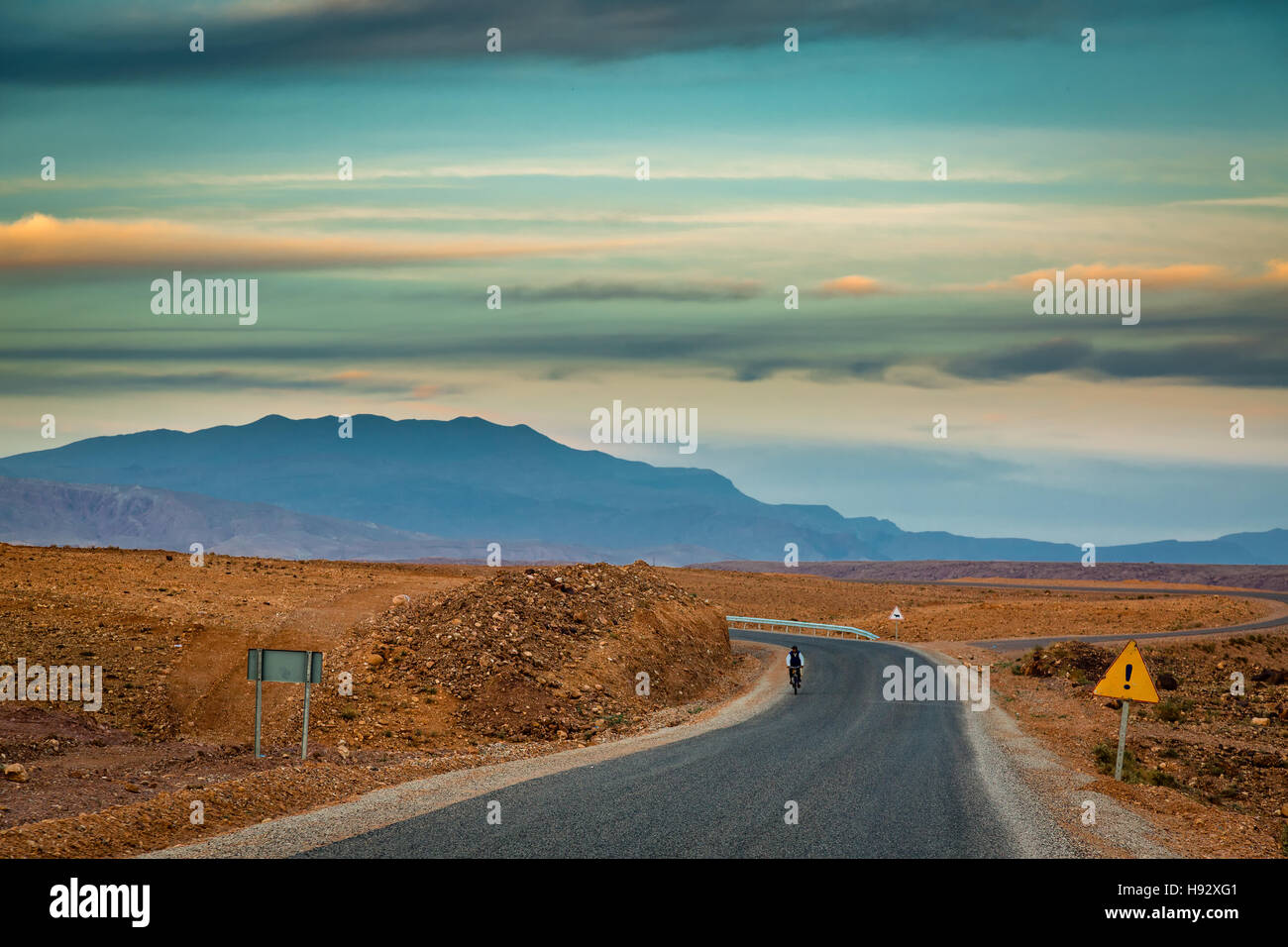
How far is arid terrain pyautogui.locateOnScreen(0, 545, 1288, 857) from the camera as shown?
1898 cm

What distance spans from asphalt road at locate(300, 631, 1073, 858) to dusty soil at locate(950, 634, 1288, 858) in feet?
8.11

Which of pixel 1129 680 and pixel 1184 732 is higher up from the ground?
pixel 1129 680

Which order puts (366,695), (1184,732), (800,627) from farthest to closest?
(800,627) → (1184,732) → (366,695)

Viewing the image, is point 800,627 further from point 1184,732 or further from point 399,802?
point 399,802

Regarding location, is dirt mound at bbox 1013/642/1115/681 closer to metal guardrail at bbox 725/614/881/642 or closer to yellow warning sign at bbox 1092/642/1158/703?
metal guardrail at bbox 725/614/881/642

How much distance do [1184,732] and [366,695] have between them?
24240mm

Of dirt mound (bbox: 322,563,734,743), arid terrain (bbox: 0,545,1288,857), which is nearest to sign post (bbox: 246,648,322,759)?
arid terrain (bbox: 0,545,1288,857)

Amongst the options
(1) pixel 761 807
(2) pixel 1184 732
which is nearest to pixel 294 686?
(1) pixel 761 807

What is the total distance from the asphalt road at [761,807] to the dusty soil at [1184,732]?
247 centimetres

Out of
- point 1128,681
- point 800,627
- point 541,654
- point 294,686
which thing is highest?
point 1128,681

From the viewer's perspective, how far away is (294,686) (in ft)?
105
